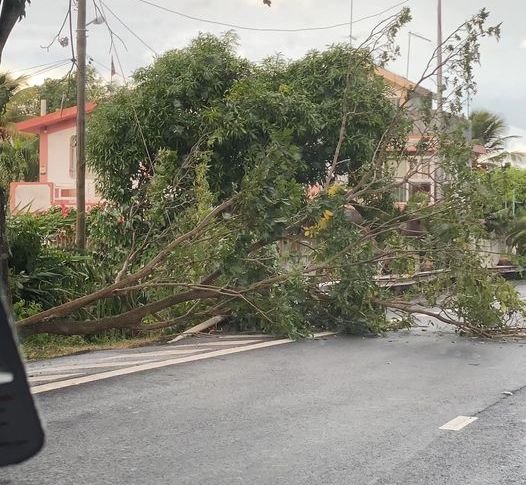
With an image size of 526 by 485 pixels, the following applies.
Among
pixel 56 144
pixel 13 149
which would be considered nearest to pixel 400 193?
pixel 13 149

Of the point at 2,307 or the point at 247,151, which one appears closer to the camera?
the point at 2,307

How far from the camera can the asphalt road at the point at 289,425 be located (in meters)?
4.96

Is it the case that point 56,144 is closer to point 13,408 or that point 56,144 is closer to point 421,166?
point 421,166

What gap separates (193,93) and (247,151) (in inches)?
66.0

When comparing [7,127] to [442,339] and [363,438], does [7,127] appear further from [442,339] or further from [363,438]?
[363,438]

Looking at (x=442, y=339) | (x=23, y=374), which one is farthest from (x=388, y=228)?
(x=23, y=374)

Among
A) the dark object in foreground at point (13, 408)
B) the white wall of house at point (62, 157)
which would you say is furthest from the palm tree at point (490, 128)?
the dark object in foreground at point (13, 408)

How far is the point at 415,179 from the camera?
13.4 meters

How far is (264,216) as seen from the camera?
9.62 m

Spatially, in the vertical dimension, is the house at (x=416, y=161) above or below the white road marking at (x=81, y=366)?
above

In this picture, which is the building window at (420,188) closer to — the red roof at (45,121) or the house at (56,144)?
the house at (56,144)

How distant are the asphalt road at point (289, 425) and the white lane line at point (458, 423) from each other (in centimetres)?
8

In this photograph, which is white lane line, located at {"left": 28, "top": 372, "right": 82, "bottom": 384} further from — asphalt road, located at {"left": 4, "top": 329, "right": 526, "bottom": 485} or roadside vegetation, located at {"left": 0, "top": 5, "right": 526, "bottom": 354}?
roadside vegetation, located at {"left": 0, "top": 5, "right": 526, "bottom": 354}

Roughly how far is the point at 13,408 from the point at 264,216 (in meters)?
8.01
